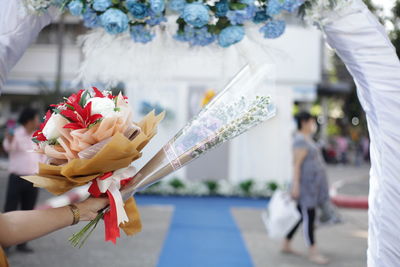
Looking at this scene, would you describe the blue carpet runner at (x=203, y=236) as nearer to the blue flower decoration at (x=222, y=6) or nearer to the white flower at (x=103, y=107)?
the blue flower decoration at (x=222, y=6)

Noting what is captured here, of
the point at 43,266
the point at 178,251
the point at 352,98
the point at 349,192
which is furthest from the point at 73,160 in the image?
the point at 352,98

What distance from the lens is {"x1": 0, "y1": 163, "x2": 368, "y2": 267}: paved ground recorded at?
5391 mm

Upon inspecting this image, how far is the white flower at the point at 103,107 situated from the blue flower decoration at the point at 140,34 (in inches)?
33.4

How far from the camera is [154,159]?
2303 millimetres

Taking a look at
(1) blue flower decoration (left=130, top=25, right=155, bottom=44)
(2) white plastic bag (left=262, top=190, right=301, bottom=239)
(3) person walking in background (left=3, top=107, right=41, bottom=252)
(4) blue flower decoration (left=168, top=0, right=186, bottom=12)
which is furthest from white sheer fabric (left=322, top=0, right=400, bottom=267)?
(3) person walking in background (left=3, top=107, right=41, bottom=252)

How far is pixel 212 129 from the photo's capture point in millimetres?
2281

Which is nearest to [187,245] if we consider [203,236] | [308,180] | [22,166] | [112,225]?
[203,236]

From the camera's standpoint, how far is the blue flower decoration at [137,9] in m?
2.51

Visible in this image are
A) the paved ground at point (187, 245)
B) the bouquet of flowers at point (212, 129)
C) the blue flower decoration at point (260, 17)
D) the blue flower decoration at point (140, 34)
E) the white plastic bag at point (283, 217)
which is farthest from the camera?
the white plastic bag at point (283, 217)

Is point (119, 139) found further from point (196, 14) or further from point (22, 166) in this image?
point (22, 166)

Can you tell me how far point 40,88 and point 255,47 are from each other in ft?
51.6

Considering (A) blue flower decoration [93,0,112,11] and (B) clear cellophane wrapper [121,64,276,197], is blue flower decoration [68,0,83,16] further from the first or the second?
(B) clear cellophane wrapper [121,64,276,197]

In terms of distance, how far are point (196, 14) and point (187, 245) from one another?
14.1 ft

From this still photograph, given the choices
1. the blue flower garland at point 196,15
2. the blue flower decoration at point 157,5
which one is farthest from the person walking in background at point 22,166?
the blue flower decoration at point 157,5
